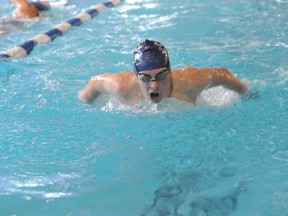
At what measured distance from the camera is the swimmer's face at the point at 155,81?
3.12 m

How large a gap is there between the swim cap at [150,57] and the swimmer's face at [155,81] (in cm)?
4

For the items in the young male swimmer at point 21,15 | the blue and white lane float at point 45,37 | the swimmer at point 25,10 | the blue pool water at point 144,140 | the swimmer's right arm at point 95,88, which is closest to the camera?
the blue pool water at point 144,140

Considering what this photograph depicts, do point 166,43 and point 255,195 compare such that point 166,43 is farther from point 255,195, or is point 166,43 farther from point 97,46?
point 255,195

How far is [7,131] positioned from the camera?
3.45 meters

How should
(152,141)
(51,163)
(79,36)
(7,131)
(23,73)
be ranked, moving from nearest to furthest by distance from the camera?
(51,163), (152,141), (7,131), (23,73), (79,36)

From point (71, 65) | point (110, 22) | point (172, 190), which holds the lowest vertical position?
point (110, 22)

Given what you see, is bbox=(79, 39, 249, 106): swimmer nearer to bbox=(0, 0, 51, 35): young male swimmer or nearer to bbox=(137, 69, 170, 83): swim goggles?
bbox=(137, 69, 170, 83): swim goggles

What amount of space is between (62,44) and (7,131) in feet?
9.18

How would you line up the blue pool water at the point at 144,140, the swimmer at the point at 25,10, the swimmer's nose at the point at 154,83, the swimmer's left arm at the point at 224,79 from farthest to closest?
the swimmer at the point at 25,10 < the swimmer's left arm at the point at 224,79 < the swimmer's nose at the point at 154,83 < the blue pool water at the point at 144,140

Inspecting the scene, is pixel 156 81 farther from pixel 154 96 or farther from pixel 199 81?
pixel 199 81

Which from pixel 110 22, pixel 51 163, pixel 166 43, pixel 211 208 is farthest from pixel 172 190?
pixel 110 22

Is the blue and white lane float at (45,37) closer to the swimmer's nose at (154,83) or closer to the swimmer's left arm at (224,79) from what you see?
the swimmer's nose at (154,83)

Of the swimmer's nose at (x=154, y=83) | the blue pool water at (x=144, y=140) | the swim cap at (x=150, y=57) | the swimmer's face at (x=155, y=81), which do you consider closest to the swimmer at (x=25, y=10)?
the blue pool water at (x=144, y=140)

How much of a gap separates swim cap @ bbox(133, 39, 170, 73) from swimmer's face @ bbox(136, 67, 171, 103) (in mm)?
39
